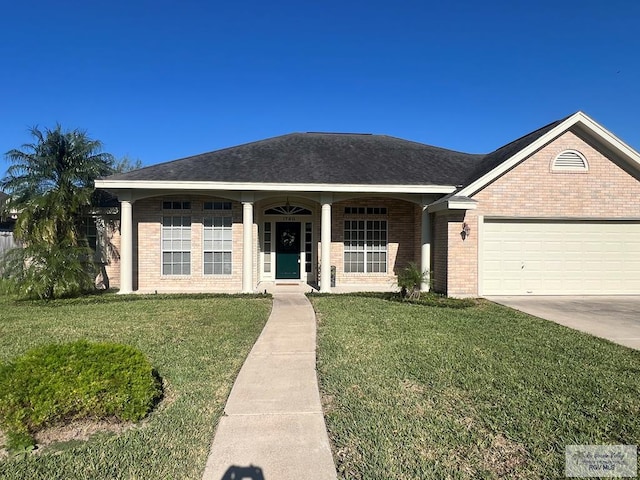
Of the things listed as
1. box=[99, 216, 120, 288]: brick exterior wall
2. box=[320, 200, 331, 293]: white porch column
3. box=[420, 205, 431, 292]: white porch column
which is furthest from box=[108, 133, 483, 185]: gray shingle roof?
box=[99, 216, 120, 288]: brick exterior wall

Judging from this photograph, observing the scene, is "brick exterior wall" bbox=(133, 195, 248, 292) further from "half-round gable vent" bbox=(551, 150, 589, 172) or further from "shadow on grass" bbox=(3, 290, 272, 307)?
"half-round gable vent" bbox=(551, 150, 589, 172)

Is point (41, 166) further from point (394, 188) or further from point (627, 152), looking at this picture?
point (627, 152)

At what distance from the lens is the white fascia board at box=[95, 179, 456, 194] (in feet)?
37.6

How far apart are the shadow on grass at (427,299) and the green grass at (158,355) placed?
2921 millimetres

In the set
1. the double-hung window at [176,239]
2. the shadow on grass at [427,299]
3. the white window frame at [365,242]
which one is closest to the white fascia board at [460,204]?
the shadow on grass at [427,299]

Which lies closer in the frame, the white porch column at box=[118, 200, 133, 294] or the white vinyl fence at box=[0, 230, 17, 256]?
the white porch column at box=[118, 200, 133, 294]

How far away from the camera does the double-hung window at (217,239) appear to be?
13.1 metres

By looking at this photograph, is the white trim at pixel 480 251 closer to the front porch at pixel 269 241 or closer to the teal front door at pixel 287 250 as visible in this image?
the front porch at pixel 269 241

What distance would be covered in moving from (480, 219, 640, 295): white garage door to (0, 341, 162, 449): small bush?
400 inches

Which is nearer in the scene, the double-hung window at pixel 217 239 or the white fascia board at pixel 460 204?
the white fascia board at pixel 460 204

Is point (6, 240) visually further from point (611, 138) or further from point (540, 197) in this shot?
point (611, 138)

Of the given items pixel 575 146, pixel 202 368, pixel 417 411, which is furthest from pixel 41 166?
pixel 575 146

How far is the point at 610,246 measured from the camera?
1172 centimetres

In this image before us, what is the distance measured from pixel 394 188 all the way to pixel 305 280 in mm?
4779
